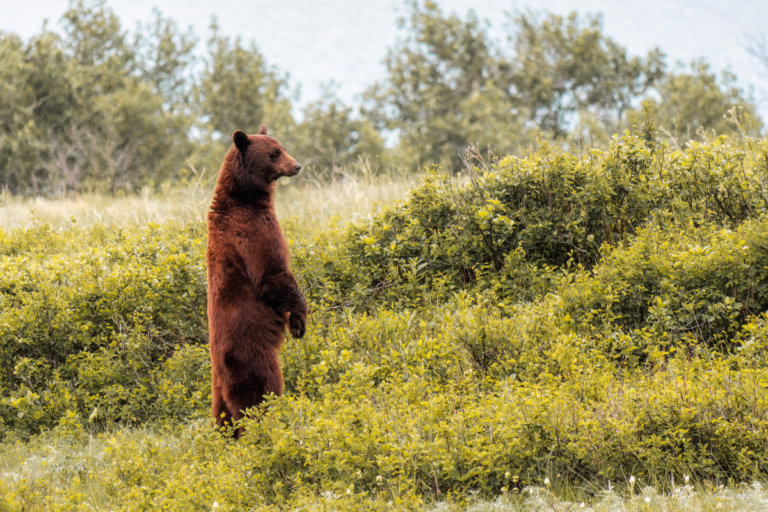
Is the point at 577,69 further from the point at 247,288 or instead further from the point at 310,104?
the point at 247,288

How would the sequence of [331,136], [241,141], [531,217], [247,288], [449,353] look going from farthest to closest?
[331,136], [531,217], [449,353], [241,141], [247,288]

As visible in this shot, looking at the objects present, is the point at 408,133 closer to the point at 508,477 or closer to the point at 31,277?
the point at 31,277

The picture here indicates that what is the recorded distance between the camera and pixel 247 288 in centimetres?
528

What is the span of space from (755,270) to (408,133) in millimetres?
25292

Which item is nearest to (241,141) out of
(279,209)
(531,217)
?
(531,217)

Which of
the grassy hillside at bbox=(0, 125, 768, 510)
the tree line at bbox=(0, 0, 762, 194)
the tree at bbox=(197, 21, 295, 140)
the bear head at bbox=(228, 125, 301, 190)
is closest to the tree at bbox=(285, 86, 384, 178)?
the tree line at bbox=(0, 0, 762, 194)

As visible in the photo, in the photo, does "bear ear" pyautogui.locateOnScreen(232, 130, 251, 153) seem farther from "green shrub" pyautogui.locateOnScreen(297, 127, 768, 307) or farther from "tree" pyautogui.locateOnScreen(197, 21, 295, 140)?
"tree" pyautogui.locateOnScreen(197, 21, 295, 140)

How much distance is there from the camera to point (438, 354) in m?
6.59

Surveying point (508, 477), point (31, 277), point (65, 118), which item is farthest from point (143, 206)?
point (65, 118)

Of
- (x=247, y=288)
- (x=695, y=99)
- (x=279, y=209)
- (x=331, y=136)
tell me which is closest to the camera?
(x=247, y=288)

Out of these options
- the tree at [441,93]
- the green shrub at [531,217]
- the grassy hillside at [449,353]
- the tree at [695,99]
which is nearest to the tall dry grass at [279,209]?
the grassy hillside at [449,353]

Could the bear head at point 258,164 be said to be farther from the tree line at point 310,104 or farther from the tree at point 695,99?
the tree at point 695,99

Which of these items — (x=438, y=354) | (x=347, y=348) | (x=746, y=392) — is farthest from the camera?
(x=347, y=348)

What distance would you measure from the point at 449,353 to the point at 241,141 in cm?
290
